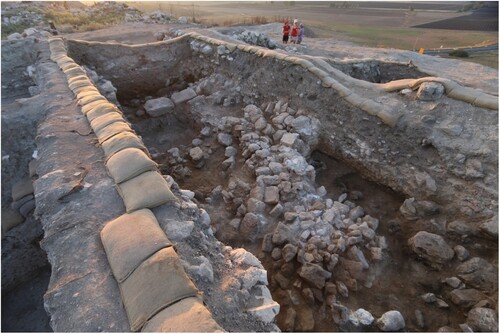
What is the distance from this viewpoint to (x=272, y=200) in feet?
13.7

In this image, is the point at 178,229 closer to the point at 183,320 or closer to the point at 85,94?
the point at 183,320

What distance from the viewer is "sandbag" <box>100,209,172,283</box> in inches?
75.0

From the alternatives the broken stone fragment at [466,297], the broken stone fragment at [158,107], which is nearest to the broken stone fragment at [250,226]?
the broken stone fragment at [466,297]

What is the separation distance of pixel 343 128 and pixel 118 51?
5730 millimetres

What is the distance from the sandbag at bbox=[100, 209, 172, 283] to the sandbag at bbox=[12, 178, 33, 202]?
2.75m

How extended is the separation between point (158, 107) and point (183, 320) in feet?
18.5

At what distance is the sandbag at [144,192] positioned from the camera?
93.8 inches

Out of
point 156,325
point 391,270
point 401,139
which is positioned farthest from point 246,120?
point 156,325

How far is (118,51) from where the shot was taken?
23.4 feet

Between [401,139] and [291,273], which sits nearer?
[291,273]

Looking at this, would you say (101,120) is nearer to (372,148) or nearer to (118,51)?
(372,148)

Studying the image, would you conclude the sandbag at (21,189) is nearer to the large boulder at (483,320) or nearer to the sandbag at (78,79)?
the sandbag at (78,79)

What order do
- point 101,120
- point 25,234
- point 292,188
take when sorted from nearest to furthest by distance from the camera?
point 101,120 < point 25,234 < point 292,188

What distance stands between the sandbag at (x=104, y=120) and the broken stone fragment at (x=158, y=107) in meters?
3.01
